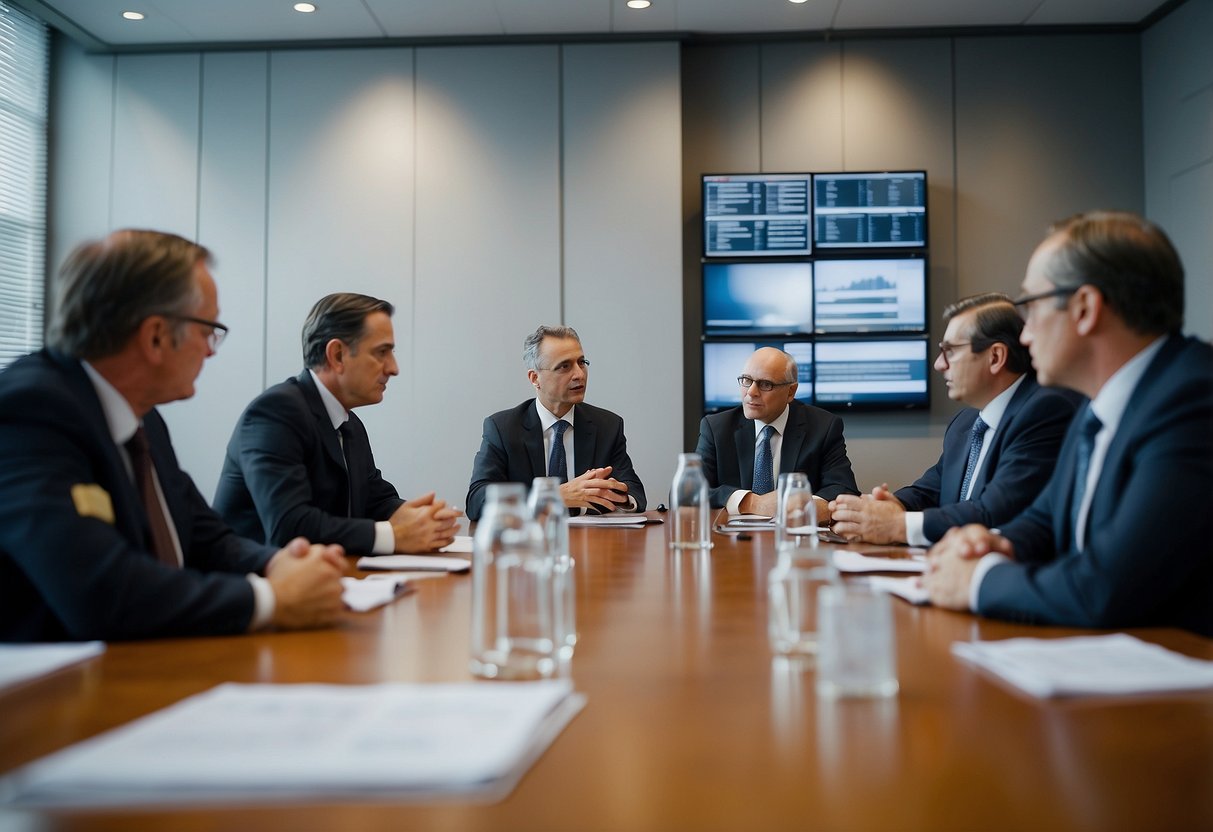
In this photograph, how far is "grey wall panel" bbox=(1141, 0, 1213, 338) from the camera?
16.0 ft

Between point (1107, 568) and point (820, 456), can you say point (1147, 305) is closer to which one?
point (1107, 568)

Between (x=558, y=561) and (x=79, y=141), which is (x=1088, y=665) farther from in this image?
(x=79, y=141)

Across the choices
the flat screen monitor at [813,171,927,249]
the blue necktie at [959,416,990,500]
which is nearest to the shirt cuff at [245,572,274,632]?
the blue necktie at [959,416,990,500]

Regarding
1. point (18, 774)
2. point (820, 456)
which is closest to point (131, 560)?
point (18, 774)

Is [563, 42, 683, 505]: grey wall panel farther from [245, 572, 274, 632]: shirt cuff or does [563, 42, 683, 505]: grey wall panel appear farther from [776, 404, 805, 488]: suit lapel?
[245, 572, 274, 632]: shirt cuff

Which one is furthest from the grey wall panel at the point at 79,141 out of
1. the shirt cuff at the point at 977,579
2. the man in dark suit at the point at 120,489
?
the shirt cuff at the point at 977,579

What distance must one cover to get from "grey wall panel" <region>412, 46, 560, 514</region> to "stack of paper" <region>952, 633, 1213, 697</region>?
14.2 ft

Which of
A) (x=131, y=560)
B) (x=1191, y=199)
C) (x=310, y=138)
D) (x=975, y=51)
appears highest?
(x=975, y=51)

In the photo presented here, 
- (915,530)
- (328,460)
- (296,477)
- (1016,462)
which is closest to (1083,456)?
(915,530)

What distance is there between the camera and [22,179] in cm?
524

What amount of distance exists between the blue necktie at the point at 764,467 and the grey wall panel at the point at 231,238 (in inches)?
117

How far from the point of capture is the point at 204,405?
5414 mm

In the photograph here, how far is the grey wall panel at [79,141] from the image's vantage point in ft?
17.9

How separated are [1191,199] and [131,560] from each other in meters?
5.40
